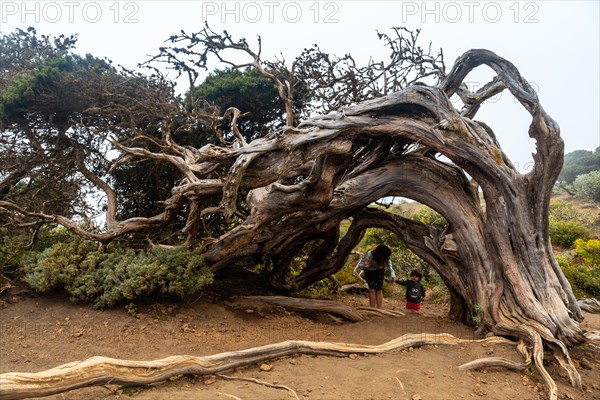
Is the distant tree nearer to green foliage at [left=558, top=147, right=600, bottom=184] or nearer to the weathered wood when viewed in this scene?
the weathered wood

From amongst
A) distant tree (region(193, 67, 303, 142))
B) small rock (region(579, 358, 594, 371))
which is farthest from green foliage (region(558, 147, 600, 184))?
small rock (region(579, 358, 594, 371))

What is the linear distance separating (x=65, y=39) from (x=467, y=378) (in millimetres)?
10661

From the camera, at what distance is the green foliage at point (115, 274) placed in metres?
5.62

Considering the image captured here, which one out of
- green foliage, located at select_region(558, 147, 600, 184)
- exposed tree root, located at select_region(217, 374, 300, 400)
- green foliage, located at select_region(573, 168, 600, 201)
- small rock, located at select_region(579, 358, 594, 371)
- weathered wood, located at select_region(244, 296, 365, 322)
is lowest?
exposed tree root, located at select_region(217, 374, 300, 400)

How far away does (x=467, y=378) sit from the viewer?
4156 mm

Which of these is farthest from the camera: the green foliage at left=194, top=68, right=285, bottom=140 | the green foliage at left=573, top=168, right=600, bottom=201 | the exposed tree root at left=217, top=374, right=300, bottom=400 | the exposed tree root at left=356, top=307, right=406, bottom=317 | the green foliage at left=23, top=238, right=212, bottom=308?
the green foliage at left=573, top=168, right=600, bottom=201

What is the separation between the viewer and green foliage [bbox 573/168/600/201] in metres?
20.5

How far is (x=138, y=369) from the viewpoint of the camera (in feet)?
11.4

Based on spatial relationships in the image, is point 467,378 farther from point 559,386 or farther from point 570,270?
point 570,270

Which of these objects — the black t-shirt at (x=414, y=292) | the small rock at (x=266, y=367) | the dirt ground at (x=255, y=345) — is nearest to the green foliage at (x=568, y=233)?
the black t-shirt at (x=414, y=292)

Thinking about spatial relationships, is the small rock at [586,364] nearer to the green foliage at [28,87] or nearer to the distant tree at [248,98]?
the distant tree at [248,98]

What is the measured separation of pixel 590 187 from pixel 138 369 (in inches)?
972

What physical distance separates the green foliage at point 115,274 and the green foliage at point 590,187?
22.4 m

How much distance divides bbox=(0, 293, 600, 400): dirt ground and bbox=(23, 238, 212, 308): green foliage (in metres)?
0.25
